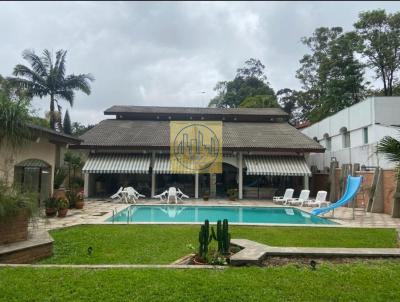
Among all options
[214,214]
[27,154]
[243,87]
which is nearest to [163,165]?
[214,214]

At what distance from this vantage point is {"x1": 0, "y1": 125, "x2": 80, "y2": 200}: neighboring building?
16.0 meters

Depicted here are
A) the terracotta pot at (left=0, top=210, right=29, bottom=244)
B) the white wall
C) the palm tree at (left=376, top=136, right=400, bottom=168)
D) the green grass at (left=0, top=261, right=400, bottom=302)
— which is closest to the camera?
the green grass at (left=0, top=261, right=400, bottom=302)

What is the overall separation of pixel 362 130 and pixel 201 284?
25.0 m

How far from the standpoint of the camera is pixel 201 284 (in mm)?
5812

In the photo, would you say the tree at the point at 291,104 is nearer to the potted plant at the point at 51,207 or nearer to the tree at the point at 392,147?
the potted plant at the point at 51,207

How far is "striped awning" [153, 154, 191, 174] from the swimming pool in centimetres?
489

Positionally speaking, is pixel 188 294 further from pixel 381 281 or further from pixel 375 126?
pixel 375 126

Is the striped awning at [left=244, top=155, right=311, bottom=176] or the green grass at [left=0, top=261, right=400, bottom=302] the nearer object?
the green grass at [left=0, top=261, right=400, bottom=302]

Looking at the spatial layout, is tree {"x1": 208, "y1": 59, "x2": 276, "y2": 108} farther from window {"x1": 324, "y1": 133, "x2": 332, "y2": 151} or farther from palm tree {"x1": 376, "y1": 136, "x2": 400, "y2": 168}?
palm tree {"x1": 376, "y1": 136, "x2": 400, "y2": 168}

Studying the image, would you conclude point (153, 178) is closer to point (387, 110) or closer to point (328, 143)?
point (328, 143)

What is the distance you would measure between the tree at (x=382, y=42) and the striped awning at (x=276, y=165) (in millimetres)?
23407

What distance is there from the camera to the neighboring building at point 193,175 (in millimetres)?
27297

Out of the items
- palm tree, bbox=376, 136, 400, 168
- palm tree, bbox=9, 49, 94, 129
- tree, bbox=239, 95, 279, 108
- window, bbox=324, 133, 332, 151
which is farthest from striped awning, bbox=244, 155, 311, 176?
tree, bbox=239, 95, 279, 108

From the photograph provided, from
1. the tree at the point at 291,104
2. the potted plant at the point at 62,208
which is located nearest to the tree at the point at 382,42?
the tree at the point at 291,104
